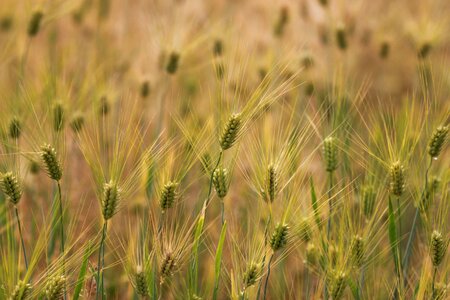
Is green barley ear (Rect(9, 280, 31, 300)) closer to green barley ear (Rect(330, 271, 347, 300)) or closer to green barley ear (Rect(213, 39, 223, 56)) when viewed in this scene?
green barley ear (Rect(330, 271, 347, 300))

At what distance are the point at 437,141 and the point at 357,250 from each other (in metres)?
0.26

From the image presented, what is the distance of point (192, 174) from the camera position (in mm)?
2330

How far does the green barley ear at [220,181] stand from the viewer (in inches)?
56.2

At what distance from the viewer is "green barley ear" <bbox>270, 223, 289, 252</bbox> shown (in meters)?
1.35

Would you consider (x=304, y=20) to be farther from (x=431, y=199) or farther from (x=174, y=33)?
(x=431, y=199)

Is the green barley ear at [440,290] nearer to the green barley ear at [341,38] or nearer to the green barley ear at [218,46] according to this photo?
the green barley ear at [341,38]

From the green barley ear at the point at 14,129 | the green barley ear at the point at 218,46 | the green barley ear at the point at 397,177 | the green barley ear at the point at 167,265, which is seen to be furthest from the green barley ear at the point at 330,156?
the green barley ear at the point at 218,46

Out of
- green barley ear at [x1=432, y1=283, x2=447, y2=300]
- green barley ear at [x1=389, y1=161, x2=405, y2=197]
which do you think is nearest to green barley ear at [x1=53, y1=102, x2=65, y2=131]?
green barley ear at [x1=389, y1=161, x2=405, y2=197]

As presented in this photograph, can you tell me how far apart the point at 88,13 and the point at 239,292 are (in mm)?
1736

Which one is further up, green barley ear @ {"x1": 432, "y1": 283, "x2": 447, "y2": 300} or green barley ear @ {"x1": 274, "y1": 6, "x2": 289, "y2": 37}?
green barley ear @ {"x1": 274, "y1": 6, "x2": 289, "y2": 37}

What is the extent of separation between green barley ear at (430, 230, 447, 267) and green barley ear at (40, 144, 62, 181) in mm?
694

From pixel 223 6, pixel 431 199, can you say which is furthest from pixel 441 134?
pixel 223 6

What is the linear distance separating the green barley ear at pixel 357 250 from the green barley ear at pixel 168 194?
0.35m

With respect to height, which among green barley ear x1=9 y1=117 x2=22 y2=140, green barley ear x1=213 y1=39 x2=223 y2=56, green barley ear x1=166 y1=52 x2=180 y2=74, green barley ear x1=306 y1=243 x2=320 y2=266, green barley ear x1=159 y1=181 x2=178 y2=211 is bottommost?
green barley ear x1=306 y1=243 x2=320 y2=266
